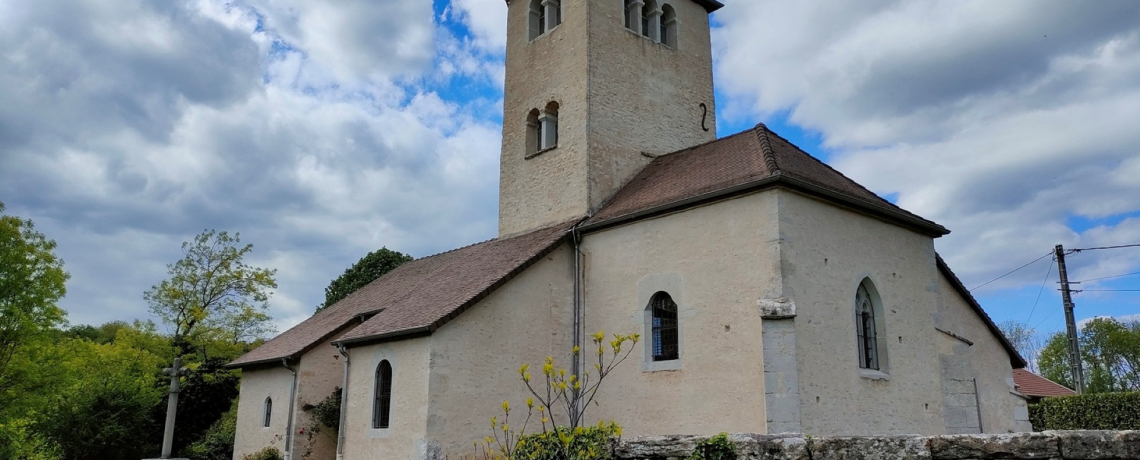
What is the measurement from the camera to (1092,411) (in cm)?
1973

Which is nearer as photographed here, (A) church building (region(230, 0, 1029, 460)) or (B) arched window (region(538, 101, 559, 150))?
(A) church building (region(230, 0, 1029, 460))

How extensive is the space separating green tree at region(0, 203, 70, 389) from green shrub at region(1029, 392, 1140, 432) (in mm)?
26343


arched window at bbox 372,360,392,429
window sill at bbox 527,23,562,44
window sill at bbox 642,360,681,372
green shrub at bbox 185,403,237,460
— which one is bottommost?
green shrub at bbox 185,403,237,460

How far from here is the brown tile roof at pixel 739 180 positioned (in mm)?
12984

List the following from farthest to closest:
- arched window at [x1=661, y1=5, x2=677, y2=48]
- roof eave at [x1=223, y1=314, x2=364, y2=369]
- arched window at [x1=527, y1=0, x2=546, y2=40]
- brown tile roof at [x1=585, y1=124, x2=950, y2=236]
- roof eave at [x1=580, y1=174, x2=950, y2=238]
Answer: arched window at [x1=527, y1=0, x2=546, y2=40] < arched window at [x1=661, y1=5, x2=677, y2=48] < roof eave at [x1=223, y1=314, x2=364, y2=369] < brown tile roof at [x1=585, y1=124, x2=950, y2=236] < roof eave at [x1=580, y1=174, x2=950, y2=238]

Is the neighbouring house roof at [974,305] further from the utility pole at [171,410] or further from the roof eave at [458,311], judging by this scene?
the utility pole at [171,410]

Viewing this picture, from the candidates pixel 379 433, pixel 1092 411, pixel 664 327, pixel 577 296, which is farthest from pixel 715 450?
pixel 1092 411

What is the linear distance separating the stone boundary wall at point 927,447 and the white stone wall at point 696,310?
6232 millimetres

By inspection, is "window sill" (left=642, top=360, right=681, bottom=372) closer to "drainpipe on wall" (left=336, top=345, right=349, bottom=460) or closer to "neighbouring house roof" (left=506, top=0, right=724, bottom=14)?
"drainpipe on wall" (left=336, top=345, right=349, bottom=460)

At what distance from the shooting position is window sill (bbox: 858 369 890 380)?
12.8m

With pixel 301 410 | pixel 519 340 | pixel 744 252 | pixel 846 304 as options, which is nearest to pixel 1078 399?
pixel 846 304

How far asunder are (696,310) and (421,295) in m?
6.55

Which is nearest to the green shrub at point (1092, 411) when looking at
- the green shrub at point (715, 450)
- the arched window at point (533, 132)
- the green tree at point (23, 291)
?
the arched window at point (533, 132)

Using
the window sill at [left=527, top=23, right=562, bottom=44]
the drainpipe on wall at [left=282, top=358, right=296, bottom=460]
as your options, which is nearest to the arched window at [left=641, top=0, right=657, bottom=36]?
the window sill at [left=527, top=23, right=562, bottom=44]
